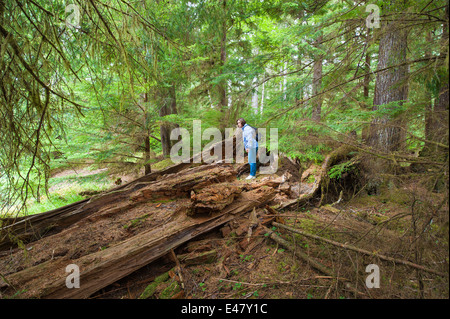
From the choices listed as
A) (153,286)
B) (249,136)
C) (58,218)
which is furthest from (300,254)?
(58,218)

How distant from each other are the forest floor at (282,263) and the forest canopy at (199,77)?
38.3 inches

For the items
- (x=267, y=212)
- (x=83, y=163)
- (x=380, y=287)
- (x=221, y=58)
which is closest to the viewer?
(x=380, y=287)

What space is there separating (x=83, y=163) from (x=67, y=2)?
4767mm

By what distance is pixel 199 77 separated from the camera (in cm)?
729

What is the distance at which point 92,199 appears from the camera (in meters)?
4.80

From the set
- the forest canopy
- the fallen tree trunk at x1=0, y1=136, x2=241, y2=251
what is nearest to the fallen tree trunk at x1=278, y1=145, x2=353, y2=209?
the forest canopy

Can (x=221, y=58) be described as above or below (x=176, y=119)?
above

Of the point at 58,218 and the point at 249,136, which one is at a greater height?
the point at 249,136

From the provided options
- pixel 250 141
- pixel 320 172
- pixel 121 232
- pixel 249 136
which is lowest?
pixel 121 232

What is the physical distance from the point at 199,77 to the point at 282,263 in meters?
6.33

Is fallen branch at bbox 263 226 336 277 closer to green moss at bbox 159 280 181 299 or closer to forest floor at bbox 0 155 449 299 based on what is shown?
forest floor at bbox 0 155 449 299

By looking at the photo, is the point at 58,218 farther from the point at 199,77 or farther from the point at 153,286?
the point at 199,77
